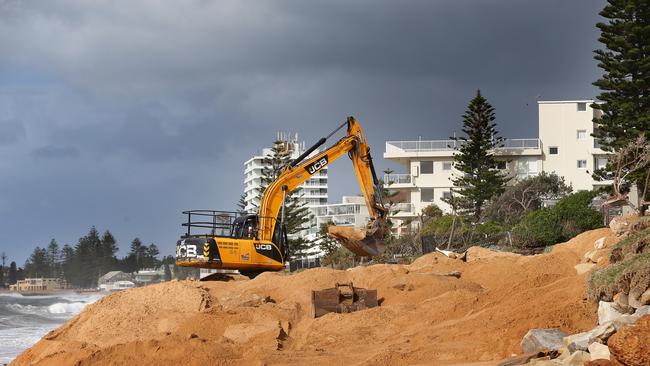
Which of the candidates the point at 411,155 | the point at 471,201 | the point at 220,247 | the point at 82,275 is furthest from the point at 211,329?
the point at 82,275

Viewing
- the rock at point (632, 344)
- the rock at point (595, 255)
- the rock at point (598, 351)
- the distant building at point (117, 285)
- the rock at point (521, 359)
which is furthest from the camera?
the distant building at point (117, 285)

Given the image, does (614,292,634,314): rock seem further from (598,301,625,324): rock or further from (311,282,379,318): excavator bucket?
(311,282,379,318): excavator bucket

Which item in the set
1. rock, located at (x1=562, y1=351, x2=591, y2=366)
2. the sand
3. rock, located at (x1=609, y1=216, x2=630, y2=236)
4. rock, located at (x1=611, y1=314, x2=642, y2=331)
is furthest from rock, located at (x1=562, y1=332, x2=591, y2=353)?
rock, located at (x1=609, y1=216, x2=630, y2=236)

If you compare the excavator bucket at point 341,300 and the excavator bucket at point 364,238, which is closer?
the excavator bucket at point 341,300

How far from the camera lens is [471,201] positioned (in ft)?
182

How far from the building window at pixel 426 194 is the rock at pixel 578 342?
55.8 metres

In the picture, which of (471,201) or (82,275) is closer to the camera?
(471,201)

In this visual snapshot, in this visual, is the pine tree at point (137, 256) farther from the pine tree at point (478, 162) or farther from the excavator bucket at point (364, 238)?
the excavator bucket at point (364, 238)

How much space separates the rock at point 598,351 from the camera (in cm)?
Answer: 958

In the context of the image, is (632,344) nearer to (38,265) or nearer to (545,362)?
(545,362)

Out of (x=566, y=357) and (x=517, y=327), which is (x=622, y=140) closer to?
(x=517, y=327)

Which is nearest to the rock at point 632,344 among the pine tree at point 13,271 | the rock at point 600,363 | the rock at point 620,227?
the rock at point 600,363

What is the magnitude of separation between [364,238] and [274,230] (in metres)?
2.54

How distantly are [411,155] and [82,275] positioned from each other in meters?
78.4
